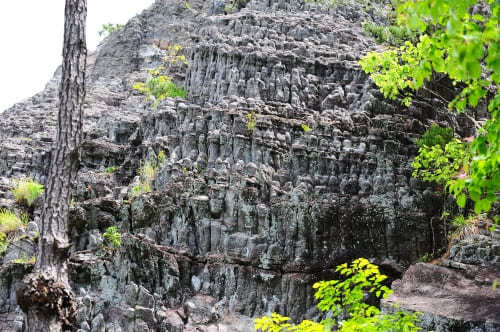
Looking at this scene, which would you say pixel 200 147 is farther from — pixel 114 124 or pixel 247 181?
pixel 114 124

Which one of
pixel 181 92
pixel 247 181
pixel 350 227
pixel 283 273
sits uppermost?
pixel 181 92

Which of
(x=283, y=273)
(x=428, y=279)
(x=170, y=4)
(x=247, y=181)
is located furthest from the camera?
(x=170, y=4)

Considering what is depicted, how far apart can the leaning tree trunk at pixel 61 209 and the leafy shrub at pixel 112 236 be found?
18.3 ft

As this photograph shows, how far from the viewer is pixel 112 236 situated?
1342cm

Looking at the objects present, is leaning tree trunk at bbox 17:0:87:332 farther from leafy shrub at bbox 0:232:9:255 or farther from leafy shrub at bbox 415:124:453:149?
leafy shrub at bbox 415:124:453:149

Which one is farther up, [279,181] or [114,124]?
[114,124]

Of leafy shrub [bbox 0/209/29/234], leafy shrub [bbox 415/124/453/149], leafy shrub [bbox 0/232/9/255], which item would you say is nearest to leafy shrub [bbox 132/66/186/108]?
leafy shrub [bbox 0/209/29/234]

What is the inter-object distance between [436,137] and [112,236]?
935 centimetres

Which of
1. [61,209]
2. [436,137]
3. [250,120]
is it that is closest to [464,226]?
[436,137]

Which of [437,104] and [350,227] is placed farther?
[437,104]

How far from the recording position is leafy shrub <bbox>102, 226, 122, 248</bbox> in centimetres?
1337

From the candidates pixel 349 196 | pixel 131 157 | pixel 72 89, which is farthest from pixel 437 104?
pixel 72 89

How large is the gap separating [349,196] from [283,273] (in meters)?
2.87

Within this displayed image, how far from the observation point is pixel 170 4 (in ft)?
95.9
